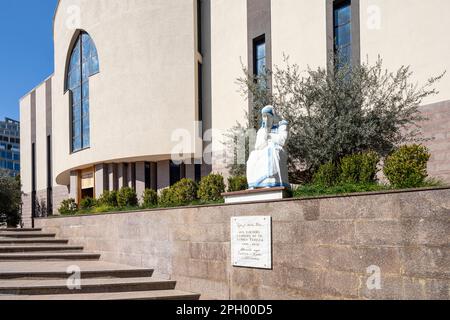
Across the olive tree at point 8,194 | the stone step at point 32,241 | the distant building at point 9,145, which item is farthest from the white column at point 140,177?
the distant building at point 9,145

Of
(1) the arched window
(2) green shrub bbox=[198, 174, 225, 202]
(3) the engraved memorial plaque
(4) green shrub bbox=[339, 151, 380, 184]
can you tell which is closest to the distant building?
(1) the arched window

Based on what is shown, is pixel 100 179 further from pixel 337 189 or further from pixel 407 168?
pixel 407 168

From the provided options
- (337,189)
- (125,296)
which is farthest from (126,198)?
(337,189)

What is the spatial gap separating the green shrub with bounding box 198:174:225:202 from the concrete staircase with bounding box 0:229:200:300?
93.7 inches

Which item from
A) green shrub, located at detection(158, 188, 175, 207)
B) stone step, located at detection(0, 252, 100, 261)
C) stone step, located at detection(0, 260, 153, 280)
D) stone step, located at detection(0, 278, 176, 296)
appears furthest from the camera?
green shrub, located at detection(158, 188, 175, 207)

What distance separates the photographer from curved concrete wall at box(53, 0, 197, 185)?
2041 cm

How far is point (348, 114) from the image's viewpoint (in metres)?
11.3

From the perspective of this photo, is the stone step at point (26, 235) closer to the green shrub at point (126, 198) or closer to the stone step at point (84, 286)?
the green shrub at point (126, 198)

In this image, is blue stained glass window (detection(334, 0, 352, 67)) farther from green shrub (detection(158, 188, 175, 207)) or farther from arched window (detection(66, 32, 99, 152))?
arched window (detection(66, 32, 99, 152))

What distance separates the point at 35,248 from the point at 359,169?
33.0 ft

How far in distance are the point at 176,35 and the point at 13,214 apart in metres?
26.2

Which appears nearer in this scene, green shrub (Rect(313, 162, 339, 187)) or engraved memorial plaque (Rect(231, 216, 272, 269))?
engraved memorial plaque (Rect(231, 216, 272, 269))

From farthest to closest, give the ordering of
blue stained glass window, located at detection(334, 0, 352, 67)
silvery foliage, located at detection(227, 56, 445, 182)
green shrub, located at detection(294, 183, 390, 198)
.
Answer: blue stained glass window, located at detection(334, 0, 352, 67), silvery foliage, located at detection(227, 56, 445, 182), green shrub, located at detection(294, 183, 390, 198)

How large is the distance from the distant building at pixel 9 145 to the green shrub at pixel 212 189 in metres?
112
